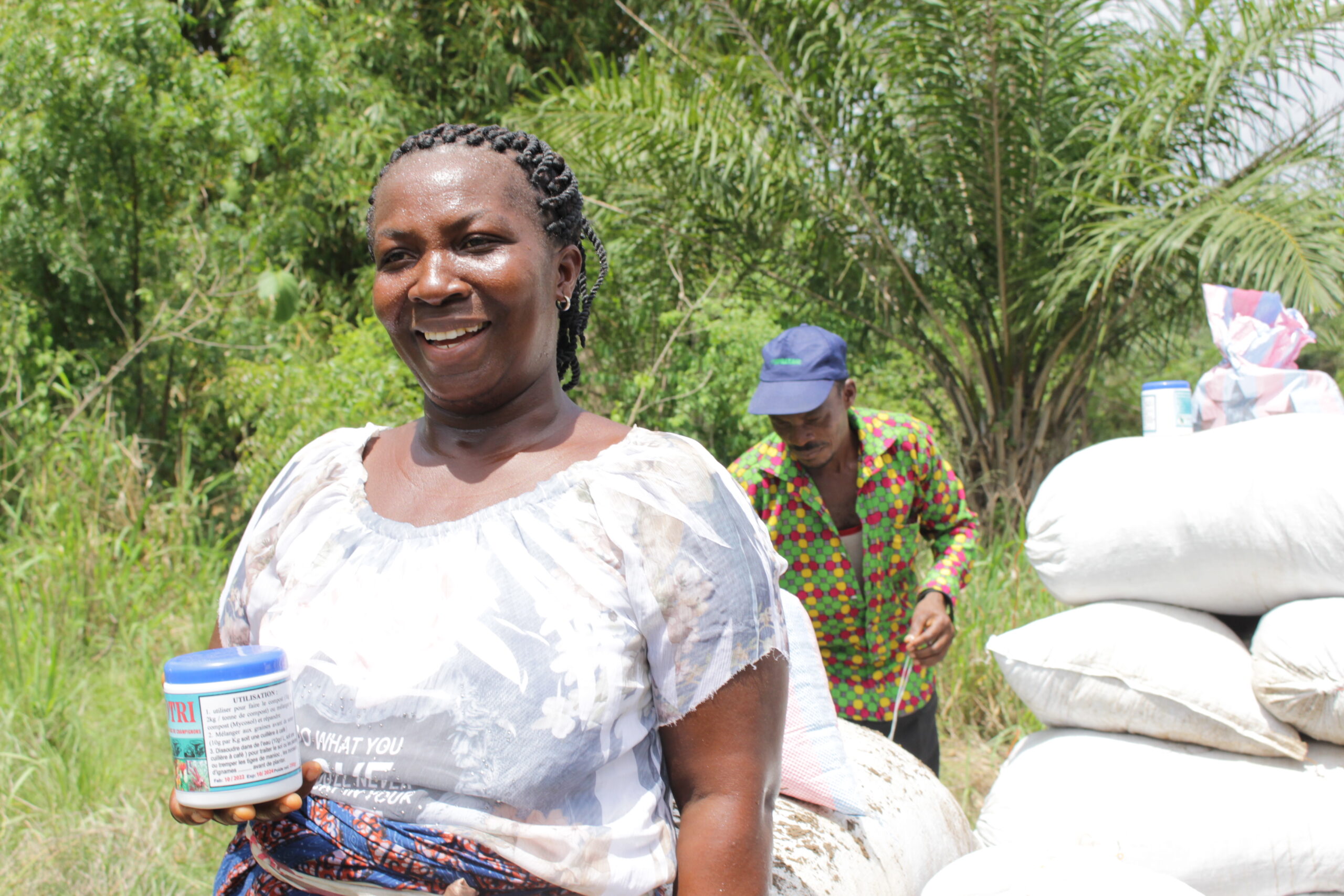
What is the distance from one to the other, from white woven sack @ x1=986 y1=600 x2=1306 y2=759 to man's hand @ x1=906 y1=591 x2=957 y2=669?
0.35 meters

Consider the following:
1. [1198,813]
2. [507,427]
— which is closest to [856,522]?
[1198,813]

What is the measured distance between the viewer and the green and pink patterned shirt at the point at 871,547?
312 cm

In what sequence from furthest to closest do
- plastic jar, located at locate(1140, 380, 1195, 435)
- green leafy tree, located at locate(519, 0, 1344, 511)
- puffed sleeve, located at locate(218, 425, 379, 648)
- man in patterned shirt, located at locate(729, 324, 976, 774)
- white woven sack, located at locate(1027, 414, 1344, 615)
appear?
green leafy tree, located at locate(519, 0, 1344, 511) < man in patterned shirt, located at locate(729, 324, 976, 774) < plastic jar, located at locate(1140, 380, 1195, 435) < white woven sack, located at locate(1027, 414, 1344, 615) < puffed sleeve, located at locate(218, 425, 379, 648)

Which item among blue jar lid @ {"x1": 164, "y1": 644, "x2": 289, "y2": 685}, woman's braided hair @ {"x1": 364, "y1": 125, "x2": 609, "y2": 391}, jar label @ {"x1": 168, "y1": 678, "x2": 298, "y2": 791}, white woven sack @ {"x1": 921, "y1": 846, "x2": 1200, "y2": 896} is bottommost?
white woven sack @ {"x1": 921, "y1": 846, "x2": 1200, "y2": 896}

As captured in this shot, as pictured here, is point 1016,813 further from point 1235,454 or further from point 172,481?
point 172,481

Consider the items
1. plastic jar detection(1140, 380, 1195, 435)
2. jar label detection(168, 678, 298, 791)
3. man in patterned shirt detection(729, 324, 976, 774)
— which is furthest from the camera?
man in patterned shirt detection(729, 324, 976, 774)

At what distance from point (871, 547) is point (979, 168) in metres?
3.61

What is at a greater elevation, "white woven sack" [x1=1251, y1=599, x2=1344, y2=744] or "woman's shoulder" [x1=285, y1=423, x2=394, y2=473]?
"woman's shoulder" [x1=285, y1=423, x2=394, y2=473]

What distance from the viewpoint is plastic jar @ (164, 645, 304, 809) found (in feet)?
3.66

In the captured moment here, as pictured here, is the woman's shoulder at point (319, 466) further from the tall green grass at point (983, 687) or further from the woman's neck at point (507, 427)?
the tall green grass at point (983, 687)

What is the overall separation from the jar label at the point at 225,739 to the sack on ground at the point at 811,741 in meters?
0.88

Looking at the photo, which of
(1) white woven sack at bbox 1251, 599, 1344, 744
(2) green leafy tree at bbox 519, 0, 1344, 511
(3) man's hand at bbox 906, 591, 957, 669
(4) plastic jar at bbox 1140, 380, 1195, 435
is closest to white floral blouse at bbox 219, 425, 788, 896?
(1) white woven sack at bbox 1251, 599, 1344, 744

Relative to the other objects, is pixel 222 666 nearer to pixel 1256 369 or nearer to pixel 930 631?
pixel 930 631

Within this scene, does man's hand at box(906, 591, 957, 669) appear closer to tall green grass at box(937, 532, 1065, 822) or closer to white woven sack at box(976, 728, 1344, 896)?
white woven sack at box(976, 728, 1344, 896)
